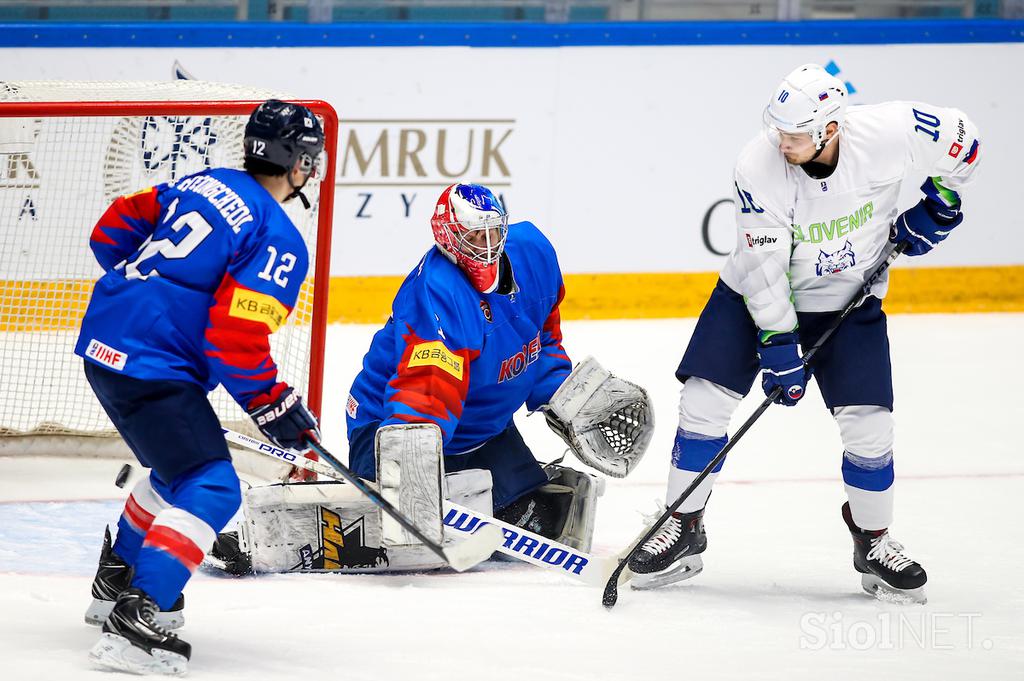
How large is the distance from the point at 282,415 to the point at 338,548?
737 millimetres

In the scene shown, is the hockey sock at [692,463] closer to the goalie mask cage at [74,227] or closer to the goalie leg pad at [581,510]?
the goalie leg pad at [581,510]

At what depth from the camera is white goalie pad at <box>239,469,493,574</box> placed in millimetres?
3074

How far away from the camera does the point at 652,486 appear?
4.05 m

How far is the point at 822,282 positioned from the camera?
3.07m

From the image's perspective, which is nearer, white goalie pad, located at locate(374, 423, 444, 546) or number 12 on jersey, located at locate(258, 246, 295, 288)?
number 12 on jersey, located at locate(258, 246, 295, 288)

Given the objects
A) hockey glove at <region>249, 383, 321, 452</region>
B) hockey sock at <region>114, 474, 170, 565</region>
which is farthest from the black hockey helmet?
hockey sock at <region>114, 474, 170, 565</region>

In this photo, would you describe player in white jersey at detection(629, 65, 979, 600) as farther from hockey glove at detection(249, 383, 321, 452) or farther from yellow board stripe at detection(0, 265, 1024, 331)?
yellow board stripe at detection(0, 265, 1024, 331)

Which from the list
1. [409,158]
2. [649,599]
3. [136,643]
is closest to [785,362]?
[649,599]

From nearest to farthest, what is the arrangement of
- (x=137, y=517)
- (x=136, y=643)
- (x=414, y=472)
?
(x=136, y=643)
(x=137, y=517)
(x=414, y=472)

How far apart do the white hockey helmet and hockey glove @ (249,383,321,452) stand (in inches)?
45.9

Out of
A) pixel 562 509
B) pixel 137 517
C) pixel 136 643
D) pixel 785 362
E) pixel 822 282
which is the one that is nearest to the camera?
pixel 136 643

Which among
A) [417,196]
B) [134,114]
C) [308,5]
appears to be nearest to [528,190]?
[417,196]

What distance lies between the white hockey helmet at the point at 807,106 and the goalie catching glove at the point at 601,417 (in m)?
0.74

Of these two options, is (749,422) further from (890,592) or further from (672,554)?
(890,592)
